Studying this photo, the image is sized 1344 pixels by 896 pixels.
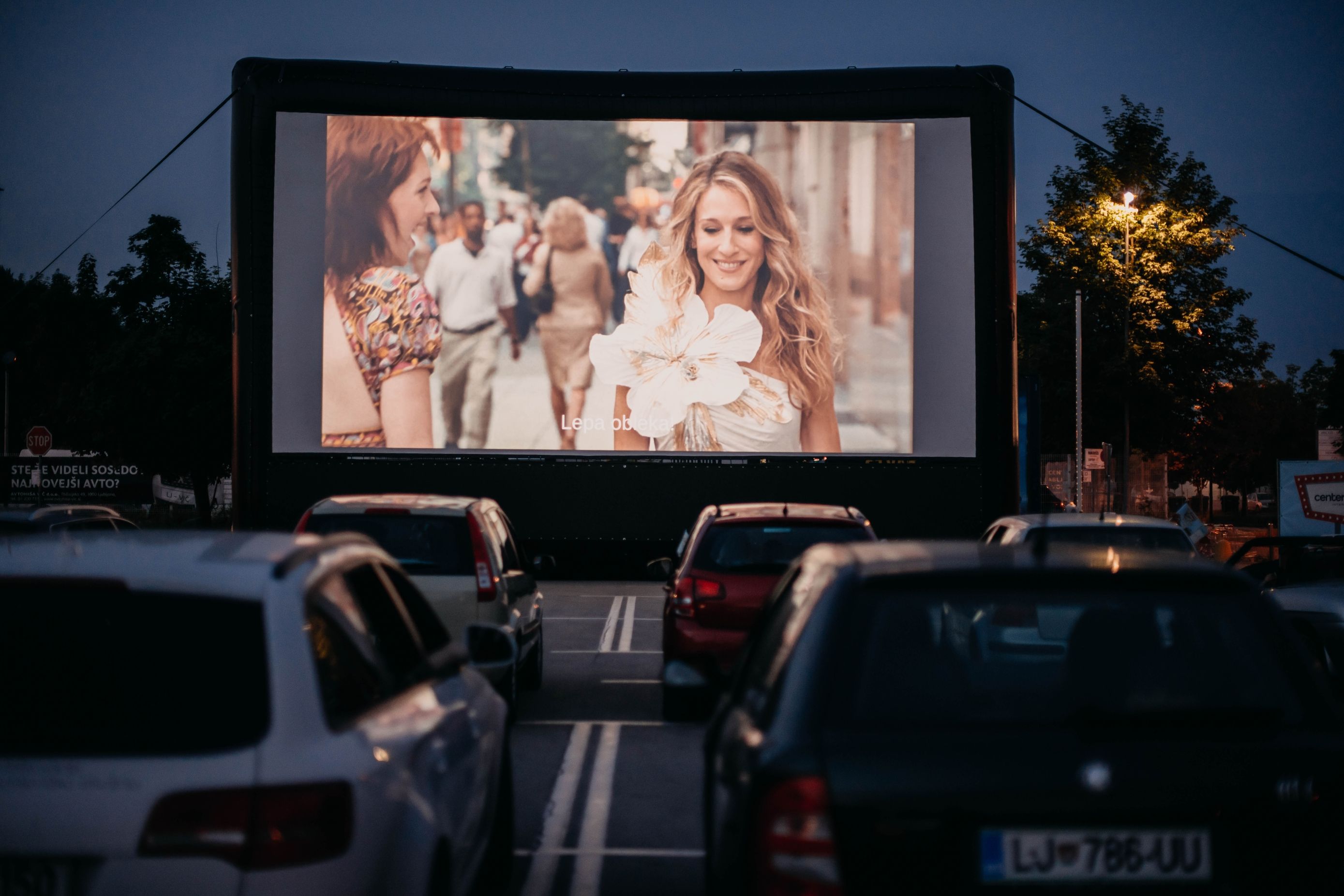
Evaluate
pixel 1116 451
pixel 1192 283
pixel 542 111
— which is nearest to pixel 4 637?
pixel 542 111

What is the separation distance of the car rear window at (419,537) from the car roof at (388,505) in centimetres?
4

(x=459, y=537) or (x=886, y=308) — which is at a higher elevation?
(x=886, y=308)

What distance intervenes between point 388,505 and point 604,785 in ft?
9.52

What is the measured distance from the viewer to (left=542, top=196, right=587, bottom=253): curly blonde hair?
950 inches

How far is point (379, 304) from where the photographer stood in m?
24.2

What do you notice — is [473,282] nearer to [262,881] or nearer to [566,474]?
[566,474]

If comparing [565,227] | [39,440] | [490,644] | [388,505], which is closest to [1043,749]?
[490,644]

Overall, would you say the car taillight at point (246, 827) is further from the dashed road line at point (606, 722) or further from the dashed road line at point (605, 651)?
the dashed road line at point (605, 651)

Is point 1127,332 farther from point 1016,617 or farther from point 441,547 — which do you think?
point 1016,617

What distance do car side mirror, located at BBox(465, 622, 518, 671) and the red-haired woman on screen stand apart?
19.0 meters

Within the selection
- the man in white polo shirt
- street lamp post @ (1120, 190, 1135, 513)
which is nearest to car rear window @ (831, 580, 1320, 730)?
the man in white polo shirt

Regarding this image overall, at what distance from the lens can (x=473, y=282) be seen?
23953 millimetres

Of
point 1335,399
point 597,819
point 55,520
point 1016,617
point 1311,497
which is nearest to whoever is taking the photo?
point 1016,617

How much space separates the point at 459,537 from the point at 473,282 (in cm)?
1463
